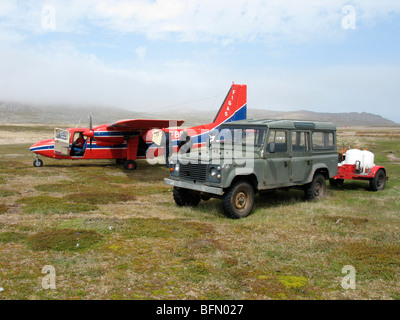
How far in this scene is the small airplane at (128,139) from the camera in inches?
656

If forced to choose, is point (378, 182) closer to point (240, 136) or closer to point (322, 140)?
point (322, 140)

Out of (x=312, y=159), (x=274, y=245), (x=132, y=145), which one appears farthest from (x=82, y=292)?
(x=132, y=145)

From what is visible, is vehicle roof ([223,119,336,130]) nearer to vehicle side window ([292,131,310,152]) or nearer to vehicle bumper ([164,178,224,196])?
vehicle side window ([292,131,310,152])

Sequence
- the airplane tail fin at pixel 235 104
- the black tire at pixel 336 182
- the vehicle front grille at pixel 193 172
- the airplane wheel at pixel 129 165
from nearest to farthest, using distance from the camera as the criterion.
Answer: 1. the vehicle front grille at pixel 193 172
2. the black tire at pixel 336 182
3. the airplane wheel at pixel 129 165
4. the airplane tail fin at pixel 235 104

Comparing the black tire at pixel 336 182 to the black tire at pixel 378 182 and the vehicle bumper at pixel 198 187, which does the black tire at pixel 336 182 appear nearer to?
the black tire at pixel 378 182

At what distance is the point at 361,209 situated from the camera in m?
8.97

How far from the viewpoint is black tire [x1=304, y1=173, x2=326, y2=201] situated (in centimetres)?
977

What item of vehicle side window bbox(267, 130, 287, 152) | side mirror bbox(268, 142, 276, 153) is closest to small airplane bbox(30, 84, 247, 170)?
vehicle side window bbox(267, 130, 287, 152)

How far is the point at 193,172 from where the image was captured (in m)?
8.18

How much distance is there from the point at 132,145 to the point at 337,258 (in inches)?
535

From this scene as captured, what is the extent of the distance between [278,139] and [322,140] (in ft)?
7.25

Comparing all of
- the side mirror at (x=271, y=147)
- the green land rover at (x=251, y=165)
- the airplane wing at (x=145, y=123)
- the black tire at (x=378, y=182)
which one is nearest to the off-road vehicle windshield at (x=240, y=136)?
the green land rover at (x=251, y=165)

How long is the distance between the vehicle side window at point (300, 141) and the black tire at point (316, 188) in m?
1.05
